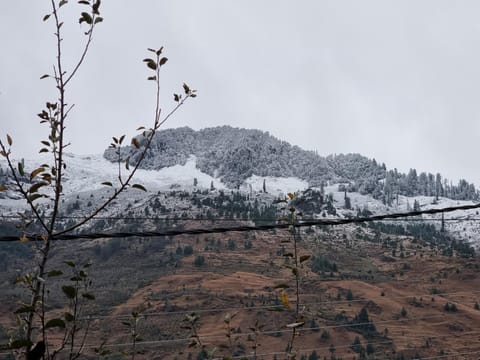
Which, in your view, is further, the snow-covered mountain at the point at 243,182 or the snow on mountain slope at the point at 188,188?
the snow on mountain slope at the point at 188,188

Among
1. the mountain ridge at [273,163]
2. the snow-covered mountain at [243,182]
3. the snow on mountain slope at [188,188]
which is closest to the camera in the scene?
the snow-covered mountain at [243,182]

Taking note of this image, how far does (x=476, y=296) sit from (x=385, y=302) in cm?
595

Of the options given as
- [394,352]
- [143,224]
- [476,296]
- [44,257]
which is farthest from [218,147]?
[44,257]

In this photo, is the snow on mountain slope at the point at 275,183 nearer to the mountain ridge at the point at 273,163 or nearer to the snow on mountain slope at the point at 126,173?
the mountain ridge at the point at 273,163

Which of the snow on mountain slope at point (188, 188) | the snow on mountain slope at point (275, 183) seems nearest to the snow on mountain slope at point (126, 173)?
the snow on mountain slope at point (188, 188)

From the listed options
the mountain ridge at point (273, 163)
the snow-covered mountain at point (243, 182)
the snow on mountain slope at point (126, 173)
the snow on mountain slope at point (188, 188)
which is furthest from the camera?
the mountain ridge at point (273, 163)

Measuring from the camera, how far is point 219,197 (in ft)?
141

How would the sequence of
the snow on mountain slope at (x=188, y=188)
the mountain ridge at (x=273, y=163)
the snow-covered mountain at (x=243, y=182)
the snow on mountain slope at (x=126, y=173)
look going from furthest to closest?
Answer: the mountain ridge at (x=273, y=163), the snow on mountain slope at (x=126, y=173), the snow on mountain slope at (x=188, y=188), the snow-covered mountain at (x=243, y=182)

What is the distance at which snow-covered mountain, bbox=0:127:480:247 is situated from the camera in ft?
143

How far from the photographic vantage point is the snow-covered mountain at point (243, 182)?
4356 centimetres

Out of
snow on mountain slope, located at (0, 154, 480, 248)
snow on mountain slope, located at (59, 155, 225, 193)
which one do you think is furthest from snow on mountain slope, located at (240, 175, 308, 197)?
snow on mountain slope, located at (59, 155, 225, 193)

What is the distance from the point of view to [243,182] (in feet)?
214

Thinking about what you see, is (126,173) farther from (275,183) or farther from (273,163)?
(273,163)

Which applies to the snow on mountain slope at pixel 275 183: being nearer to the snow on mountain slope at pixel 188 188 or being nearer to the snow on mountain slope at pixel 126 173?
the snow on mountain slope at pixel 188 188
